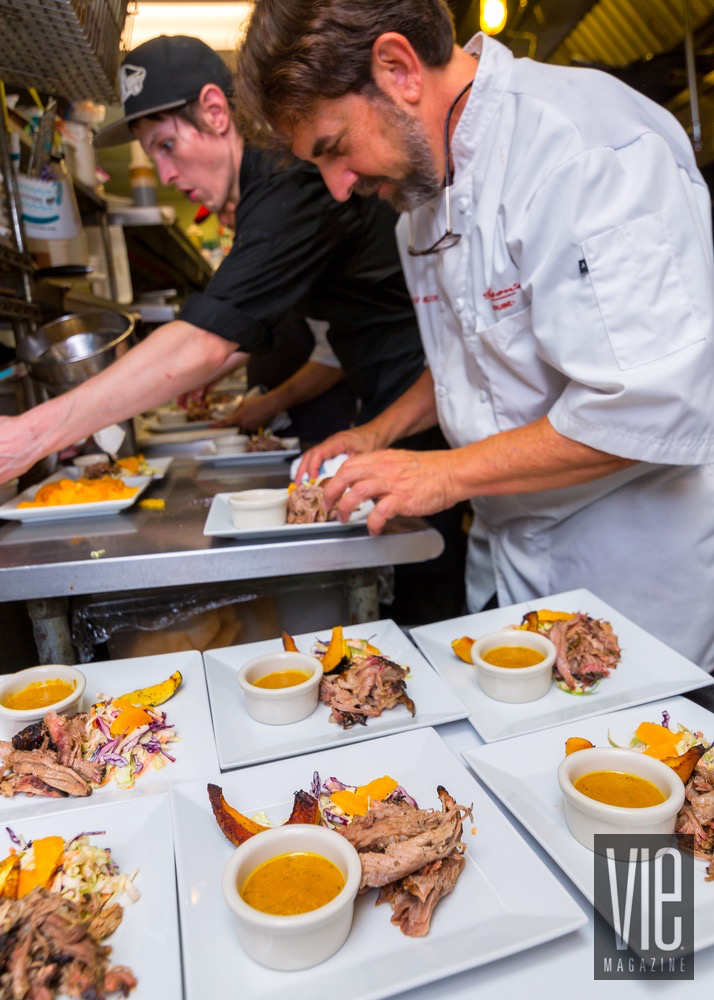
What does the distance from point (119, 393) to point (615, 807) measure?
133 centimetres

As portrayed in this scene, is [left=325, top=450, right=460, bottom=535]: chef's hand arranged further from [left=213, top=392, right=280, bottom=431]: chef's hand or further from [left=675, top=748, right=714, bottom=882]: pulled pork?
[left=213, top=392, right=280, bottom=431]: chef's hand

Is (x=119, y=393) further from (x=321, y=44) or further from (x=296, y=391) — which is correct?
(x=296, y=391)

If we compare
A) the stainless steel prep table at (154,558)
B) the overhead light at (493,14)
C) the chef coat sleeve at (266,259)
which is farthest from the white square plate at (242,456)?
the overhead light at (493,14)

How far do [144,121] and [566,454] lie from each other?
5.18 ft

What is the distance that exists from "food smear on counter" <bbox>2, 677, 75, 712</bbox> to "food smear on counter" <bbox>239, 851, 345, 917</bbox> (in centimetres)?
47

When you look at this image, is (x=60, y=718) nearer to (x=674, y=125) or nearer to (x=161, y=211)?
(x=674, y=125)

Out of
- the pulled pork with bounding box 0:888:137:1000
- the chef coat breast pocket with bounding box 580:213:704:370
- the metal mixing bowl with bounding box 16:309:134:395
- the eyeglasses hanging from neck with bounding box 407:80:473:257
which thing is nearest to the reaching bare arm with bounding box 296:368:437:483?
the eyeglasses hanging from neck with bounding box 407:80:473:257

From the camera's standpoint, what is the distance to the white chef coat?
1157 mm

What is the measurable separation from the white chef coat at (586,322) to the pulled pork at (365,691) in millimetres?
530

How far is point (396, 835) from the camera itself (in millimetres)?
734

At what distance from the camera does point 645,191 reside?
1.16 m

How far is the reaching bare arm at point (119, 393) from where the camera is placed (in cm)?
154

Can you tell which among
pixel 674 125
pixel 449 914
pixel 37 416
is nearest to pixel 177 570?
pixel 37 416

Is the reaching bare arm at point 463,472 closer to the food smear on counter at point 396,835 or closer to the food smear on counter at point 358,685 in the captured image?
the food smear on counter at point 358,685
